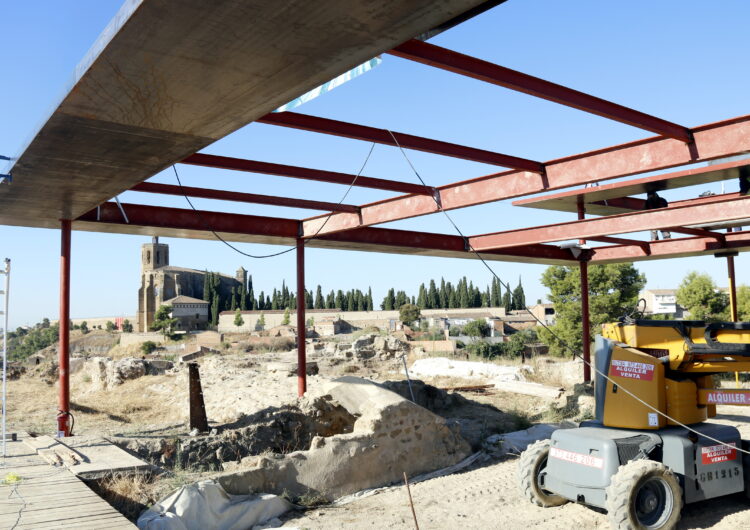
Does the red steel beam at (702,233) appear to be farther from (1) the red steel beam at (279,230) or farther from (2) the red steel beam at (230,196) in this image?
(2) the red steel beam at (230,196)

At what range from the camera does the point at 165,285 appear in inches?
3831

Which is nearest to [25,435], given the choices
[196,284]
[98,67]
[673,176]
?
[98,67]

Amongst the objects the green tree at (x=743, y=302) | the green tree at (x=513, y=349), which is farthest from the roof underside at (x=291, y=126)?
the green tree at (x=743, y=302)

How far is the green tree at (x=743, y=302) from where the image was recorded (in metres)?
36.1

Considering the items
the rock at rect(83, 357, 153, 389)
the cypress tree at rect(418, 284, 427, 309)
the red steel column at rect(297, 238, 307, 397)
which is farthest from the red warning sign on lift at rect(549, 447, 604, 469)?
the cypress tree at rect(418, 284, 427, 309)

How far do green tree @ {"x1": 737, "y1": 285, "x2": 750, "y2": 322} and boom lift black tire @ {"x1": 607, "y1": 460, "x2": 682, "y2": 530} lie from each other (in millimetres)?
33593

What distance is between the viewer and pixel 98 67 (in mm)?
4680

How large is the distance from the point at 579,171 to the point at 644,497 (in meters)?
4.78

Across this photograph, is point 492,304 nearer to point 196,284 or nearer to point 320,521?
point 196,284

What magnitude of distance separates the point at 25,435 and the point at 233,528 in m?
5.04

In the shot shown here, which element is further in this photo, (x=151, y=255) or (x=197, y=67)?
(x=151, y=255)

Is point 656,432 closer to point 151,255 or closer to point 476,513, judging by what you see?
point 476,513

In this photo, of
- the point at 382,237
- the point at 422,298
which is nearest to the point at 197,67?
the point at 382,237

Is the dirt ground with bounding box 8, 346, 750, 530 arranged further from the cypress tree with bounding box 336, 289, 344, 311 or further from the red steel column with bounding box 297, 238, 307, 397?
the cypress tree with bounding box 336, 289, 344, 311
